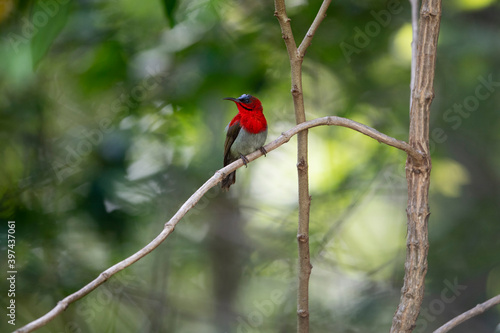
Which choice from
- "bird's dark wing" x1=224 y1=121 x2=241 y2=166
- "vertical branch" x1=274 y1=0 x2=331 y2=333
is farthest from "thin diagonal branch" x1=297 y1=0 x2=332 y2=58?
"bird's dark wing" x1=224 y1=121 x2=241 y2=166

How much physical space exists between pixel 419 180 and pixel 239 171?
2.92 metres

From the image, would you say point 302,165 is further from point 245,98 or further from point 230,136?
point 230,136

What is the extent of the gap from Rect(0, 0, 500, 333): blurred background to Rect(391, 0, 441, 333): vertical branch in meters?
1.47

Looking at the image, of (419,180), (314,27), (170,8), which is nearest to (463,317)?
(419,180)

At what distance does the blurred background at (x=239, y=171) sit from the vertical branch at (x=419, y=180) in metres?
1.47

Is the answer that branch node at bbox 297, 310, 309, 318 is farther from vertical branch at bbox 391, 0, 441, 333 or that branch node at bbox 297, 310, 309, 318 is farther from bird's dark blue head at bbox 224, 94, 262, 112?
bird's dark blue head at bbox 224, 94, 262, 112

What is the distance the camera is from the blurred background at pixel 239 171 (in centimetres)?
387

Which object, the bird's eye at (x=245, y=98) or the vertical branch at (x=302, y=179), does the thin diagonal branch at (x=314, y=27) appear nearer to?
the vertical branch at (x=302, y=179)

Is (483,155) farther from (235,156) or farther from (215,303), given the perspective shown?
(215,303)

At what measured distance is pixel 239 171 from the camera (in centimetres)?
509

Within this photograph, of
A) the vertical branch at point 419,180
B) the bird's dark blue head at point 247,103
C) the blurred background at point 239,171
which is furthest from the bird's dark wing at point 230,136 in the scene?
the vertical branch at point 419,180

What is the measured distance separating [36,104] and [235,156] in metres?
1.73

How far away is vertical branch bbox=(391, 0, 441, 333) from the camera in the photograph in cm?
222

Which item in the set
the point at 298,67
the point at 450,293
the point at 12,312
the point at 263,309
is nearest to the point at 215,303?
the point at 263,309
